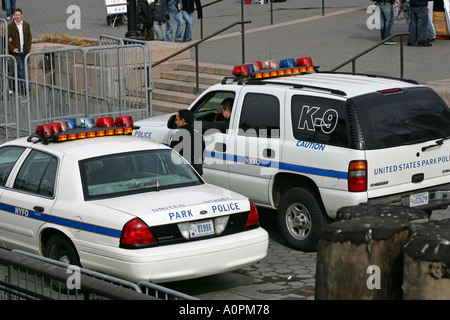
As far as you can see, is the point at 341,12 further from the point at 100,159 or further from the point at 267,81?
the point at 100,159

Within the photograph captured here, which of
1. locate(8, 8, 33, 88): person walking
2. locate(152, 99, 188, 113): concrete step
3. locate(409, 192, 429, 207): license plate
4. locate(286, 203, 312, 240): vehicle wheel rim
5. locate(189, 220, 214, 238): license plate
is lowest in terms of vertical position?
locate(286, 203, 312, 240): vehicle wheel rim

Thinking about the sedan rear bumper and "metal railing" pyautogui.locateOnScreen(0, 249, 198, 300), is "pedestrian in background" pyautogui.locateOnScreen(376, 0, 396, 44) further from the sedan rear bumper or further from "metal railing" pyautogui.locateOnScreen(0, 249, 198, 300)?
"metal railing" pyautogui.locateOnScreen(0, 249, 198, 300)

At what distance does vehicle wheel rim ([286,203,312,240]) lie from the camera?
966cm

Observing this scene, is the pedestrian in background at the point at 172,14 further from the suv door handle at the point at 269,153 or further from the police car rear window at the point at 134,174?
the police car rear window at the point at 134,174

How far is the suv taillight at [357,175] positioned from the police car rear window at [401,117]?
21 cm

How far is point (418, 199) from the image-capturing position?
935 centimetres

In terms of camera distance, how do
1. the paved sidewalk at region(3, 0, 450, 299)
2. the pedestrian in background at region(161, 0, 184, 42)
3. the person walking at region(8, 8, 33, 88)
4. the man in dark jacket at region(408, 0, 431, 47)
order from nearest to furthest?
the paved sidewalk at region(3, 0, 450, 299) → the person walking at region(8, 8, 33, 88) → the man in dark jacket at region(408, 0, 431, 47) → the pedestrian in background at region(161, 0, 184, 42)

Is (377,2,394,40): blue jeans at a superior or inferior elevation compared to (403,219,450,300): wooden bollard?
superior

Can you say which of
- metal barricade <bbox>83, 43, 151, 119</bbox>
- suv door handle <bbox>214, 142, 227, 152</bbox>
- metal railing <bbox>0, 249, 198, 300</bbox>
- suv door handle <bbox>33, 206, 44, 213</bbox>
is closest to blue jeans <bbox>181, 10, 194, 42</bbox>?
metal barricade <bbox>83, 43, 151, 119</bbox>

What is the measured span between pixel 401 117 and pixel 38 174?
3884 millimetres

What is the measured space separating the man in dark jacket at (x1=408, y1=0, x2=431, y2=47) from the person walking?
8.28 metres

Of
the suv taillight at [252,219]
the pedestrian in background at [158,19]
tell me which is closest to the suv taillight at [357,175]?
the suv taillight at [252,219]

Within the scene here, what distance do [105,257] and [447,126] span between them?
4.31m

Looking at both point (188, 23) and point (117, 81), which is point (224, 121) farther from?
point (188, 23)
